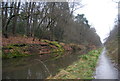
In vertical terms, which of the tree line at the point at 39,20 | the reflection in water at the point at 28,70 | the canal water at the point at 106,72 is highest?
the tree line at the point at 39,20

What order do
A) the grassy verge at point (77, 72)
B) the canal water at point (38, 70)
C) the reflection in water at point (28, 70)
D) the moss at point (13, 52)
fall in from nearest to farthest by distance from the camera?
the grassy verge at point (77, 72)
the canal water at point (38, 70)
the reflection in water at point (28, 70)
the moss at point (13, 52)

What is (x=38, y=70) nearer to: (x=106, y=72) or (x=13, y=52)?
(x=106, y=72)

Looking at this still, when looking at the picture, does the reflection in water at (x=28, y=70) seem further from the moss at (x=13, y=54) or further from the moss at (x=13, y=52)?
the moss at (x=13, y=52)

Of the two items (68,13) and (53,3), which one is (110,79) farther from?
(68,13)

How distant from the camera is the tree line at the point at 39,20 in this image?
25.1 metres

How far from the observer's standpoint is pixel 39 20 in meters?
39.3

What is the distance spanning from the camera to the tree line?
25.1 metres

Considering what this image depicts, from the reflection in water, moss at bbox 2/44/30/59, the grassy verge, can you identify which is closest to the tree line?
moss at bbox 2/44/30/59

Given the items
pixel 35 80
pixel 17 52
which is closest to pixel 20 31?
pixel 17 52

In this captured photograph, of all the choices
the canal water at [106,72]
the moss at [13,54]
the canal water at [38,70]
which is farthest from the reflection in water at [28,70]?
the canal water at [106,72]

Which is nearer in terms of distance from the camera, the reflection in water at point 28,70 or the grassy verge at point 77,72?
the grassy verge at point 77,72


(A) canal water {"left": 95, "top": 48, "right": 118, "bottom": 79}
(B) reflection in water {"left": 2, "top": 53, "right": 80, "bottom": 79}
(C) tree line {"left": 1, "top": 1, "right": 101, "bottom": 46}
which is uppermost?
(C) tree line {"left": 1, "top": 1, "right": 101, "bottom": 46}

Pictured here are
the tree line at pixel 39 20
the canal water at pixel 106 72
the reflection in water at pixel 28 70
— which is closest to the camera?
the canal water at pixel 106 72

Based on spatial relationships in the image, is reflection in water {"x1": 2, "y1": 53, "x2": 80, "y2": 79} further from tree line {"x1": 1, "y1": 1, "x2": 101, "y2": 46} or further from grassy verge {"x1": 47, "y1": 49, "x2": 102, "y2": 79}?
tree line {"x1": 1, "y1": 1, "x2": 101, "y2": 46}
